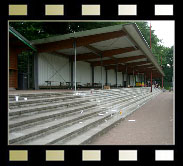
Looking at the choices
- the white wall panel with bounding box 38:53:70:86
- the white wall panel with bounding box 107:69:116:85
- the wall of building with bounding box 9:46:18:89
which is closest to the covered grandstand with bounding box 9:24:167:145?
the white wall panel with bounding box 38:53:70:86

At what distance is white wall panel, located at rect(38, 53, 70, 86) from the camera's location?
17625mm


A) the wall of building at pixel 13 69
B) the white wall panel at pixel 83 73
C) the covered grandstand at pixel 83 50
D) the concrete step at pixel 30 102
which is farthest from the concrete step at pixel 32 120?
the white wall panel at pixel 83 73

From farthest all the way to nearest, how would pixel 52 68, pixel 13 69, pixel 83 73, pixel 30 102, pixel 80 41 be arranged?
pixel 83 73 → pixel 52 68 → pixel 13 69 → pixel 80 41 → pixel 30 102

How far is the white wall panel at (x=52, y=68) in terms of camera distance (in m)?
17.6

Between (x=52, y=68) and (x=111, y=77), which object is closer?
(x=52, y=68)

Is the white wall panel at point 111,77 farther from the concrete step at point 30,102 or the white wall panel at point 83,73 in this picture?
the concrete step at point 30,102

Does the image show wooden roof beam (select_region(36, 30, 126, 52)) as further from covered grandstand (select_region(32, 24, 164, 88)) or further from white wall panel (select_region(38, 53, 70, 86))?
Result: white wall panel (select_region(38, 53, 70, 86))

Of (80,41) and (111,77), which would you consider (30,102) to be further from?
(111,77)

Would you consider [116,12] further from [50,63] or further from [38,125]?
[50,63]

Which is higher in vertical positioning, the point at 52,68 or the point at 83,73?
the point at 52,68

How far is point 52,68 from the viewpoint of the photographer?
1931cm

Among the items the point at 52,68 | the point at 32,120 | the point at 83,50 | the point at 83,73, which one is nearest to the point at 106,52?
the point at 83,50
